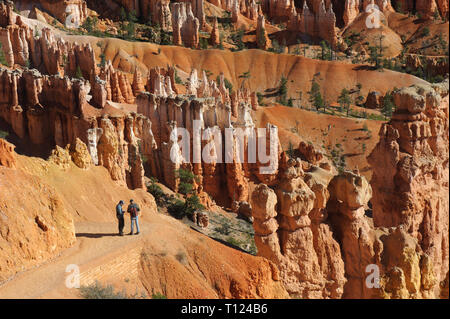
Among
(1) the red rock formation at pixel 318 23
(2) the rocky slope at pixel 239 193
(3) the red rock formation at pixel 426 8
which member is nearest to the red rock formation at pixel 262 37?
(1) the red rock formation at pixel 318 23

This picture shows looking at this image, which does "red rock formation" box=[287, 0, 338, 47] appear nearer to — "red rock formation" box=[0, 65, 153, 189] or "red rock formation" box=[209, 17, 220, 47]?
"red rock formation" box=[209, 17, 220, 47]

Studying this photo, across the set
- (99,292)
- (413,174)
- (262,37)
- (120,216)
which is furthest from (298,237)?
(262,37)

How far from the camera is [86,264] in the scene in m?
16.7

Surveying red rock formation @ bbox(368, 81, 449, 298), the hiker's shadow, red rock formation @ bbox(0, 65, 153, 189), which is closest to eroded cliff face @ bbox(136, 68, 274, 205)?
red rock formation @ bbox(0, 65, 153, 189)

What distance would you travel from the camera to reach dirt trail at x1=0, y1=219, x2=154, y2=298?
15.4m

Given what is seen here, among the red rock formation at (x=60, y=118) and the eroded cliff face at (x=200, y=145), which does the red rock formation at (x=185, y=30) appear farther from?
the red rock formation at (x=60, y=118)

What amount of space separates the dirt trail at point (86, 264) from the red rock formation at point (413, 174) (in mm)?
11350

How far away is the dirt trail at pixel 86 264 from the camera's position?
50.5 ft

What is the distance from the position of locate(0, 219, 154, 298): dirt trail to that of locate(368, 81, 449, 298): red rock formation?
447 inches

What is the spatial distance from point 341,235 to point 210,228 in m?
15.2

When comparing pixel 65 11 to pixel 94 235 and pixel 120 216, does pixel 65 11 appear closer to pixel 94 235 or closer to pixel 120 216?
pixel 94 235
